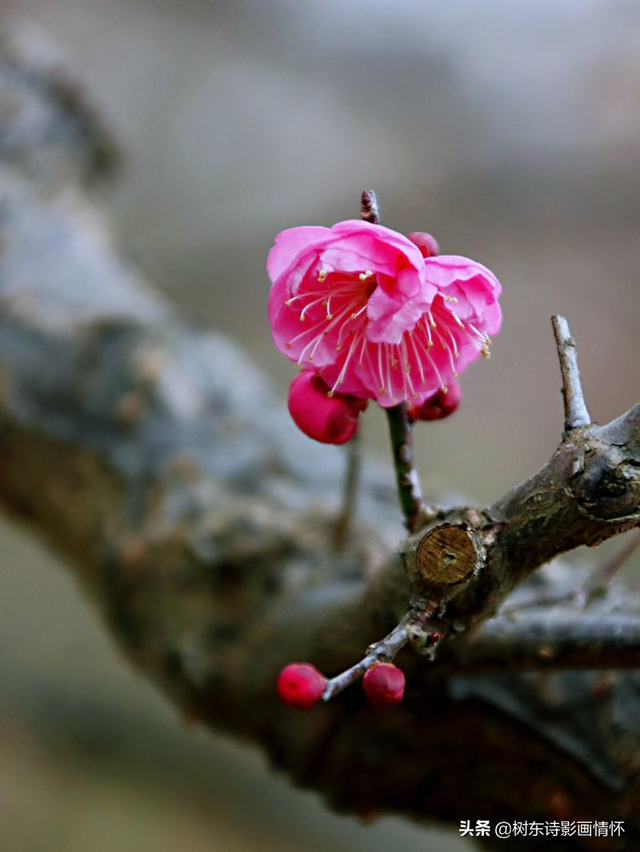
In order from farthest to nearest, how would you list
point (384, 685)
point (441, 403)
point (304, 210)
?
point (304, 210), point (441, 403), point (384, 685)

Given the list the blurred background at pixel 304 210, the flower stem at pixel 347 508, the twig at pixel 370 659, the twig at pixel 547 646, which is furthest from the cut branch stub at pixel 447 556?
the blurred background at pixel 304 210

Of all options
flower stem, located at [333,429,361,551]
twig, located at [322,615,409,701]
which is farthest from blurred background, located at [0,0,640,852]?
twig, located at [322,615,409,701]

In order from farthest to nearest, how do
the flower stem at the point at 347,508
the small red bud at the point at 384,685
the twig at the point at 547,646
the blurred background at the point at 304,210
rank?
the blurred background at the point at 304,210 → the flower stem at the point at 347,508 → the twig at the point at 547,646 → the small red bud at the point at 384,685

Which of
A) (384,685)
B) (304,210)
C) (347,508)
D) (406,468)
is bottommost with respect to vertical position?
(384,685)

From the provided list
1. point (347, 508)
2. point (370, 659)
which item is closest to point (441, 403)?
point (370, 659)

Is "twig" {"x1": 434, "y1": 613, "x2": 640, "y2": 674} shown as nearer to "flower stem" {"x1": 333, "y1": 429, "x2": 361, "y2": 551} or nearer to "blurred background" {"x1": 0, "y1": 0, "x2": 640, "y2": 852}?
"flower stem" {"x1": 333, "y1": 429, "x2": 361, "y2": 551}

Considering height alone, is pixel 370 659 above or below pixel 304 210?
below

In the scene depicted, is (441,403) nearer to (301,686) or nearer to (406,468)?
(406,468)

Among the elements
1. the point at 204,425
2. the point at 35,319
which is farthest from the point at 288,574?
the point at 35,319

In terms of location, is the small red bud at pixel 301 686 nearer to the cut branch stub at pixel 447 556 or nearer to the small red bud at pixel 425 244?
the cut branch stub at pixel 447 556
